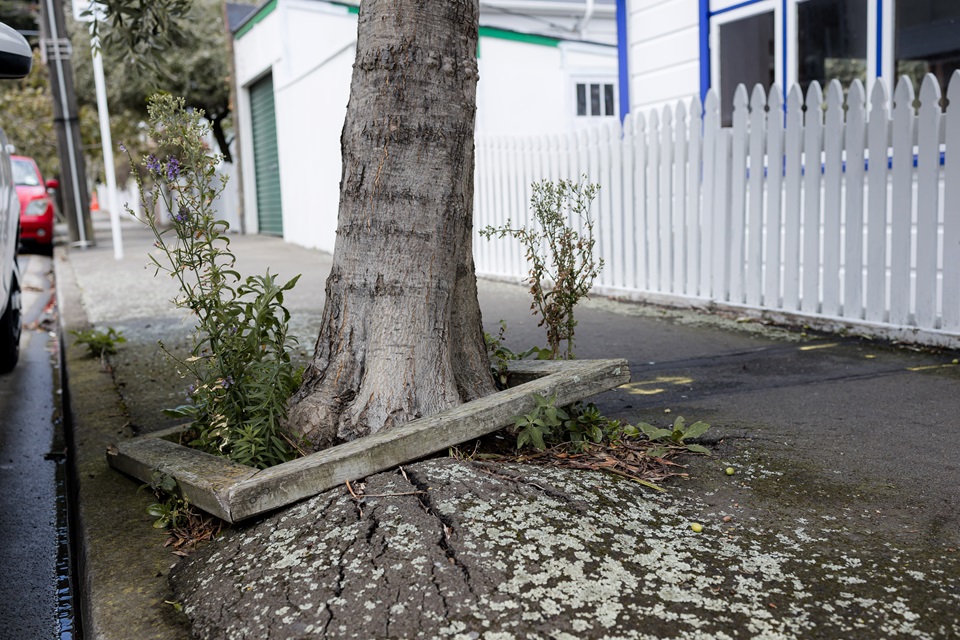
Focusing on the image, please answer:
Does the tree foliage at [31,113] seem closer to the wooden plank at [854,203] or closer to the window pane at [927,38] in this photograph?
the window pane at [927,38]

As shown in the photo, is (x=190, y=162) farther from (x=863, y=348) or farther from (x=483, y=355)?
(x=863, y=348)

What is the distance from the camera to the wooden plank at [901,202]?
547 centimetres

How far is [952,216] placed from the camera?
5.38m

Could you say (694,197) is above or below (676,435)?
above

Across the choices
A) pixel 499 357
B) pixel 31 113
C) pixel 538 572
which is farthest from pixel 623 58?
pixel 31 113

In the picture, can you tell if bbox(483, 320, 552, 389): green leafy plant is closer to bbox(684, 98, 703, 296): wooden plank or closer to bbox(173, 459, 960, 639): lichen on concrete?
bbox(173, 459, 960, 639): lichen on concrete

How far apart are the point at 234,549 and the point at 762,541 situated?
Answer: 1546mm

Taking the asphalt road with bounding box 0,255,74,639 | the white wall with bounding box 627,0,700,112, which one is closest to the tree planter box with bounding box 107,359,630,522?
the asphalt road with bounding box 0,255,74,639

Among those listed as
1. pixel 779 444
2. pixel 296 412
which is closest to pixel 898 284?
pixel 779 444

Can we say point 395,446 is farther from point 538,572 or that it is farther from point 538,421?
point 538,572

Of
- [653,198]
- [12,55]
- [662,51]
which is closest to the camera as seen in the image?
[12,55]

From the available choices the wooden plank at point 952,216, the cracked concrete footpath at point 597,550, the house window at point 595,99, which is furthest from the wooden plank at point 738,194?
the house window at point 595,99

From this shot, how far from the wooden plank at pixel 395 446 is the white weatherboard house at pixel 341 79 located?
8.59 metres

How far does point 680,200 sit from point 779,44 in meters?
1.84
